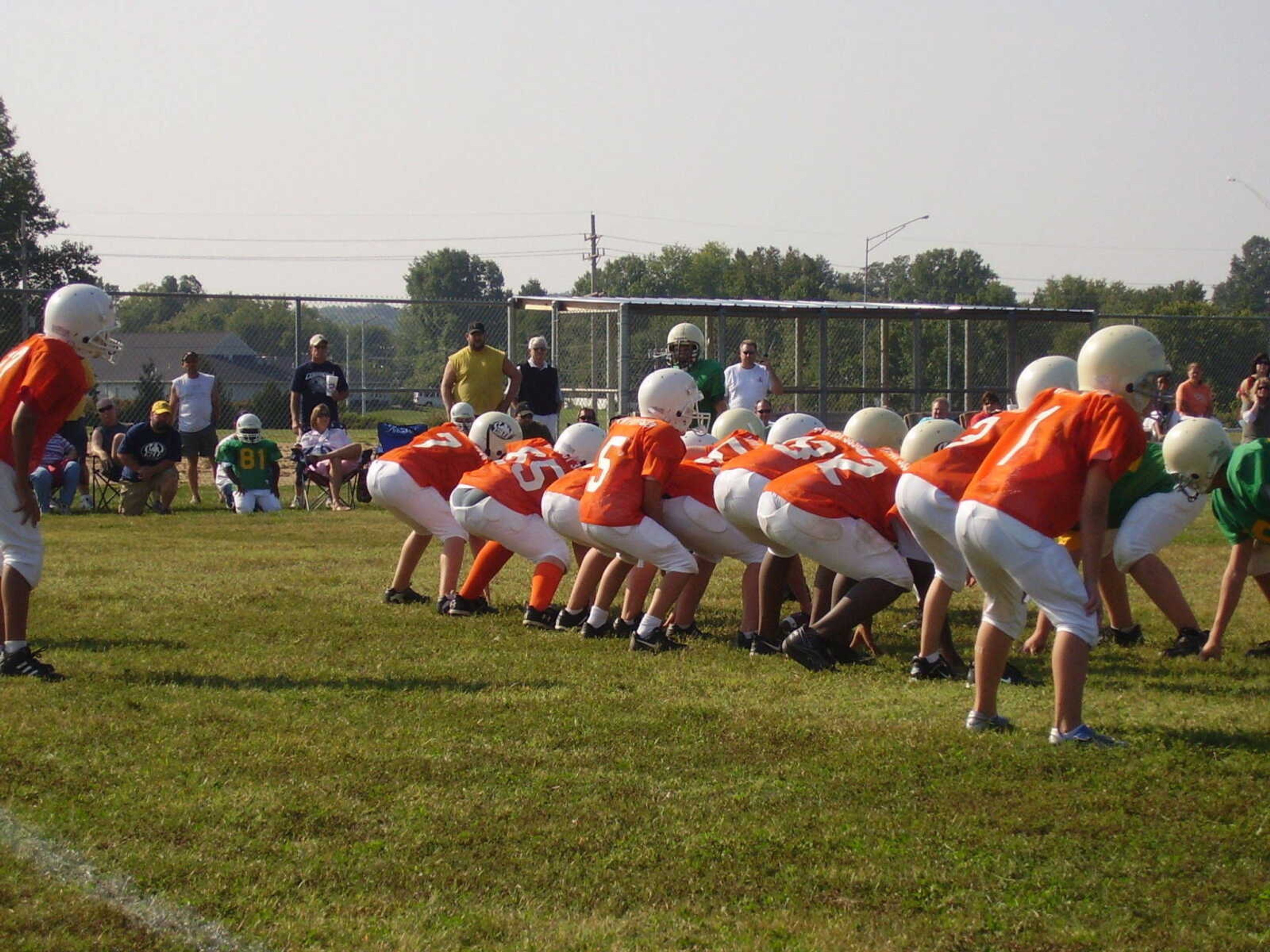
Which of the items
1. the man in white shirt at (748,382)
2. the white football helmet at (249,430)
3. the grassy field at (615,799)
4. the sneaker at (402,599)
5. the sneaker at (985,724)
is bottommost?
the sneaker at (402,599)

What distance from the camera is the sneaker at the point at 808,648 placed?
7.57 metres

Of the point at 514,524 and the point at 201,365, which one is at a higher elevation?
the point at 201,365

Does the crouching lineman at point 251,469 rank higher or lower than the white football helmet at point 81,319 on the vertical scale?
lower

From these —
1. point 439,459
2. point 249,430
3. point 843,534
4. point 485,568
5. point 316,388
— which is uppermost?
point 316,388

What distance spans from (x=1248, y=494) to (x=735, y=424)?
132 inches

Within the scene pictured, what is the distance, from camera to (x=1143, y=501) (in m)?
8.18

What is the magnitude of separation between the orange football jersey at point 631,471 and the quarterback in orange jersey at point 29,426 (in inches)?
112

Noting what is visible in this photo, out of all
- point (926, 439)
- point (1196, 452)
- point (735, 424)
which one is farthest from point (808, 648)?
point (735, 424)

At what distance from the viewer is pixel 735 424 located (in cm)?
1009

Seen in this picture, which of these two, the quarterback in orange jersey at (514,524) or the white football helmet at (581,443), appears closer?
the quarterback in orange jersey at (514,524)

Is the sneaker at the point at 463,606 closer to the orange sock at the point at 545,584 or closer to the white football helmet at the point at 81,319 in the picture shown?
the orange sock at the point at 545,584

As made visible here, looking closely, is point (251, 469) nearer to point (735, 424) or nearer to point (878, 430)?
point (735, 424)

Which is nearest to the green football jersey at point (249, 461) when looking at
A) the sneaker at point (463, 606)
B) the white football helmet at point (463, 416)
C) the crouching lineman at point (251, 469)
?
the crouching lineman at point (251, 469)

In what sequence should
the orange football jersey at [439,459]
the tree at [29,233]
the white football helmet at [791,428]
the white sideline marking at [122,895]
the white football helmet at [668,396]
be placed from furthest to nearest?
the tree at [29,233], the orange football jersey at [439,459], the white football helmet at [791,428], the white football helmet at [668,396], the white sideline marking at [122,895]
